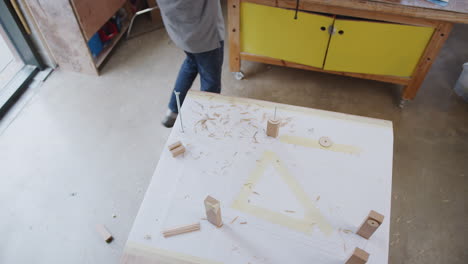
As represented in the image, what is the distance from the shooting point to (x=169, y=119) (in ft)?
7.17

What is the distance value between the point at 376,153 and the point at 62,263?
152cm

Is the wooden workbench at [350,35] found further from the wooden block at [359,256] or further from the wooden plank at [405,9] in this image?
the wooden block at [359,256]

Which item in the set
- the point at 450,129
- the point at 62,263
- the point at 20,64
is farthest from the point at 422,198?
the point at 20,64

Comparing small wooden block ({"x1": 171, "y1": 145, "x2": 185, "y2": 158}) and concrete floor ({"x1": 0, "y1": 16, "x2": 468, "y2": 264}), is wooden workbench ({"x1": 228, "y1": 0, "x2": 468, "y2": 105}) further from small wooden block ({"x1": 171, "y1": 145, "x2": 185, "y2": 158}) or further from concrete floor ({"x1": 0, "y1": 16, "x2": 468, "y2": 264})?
small wooden block ({"x1": 171, "y1": 145, "x2": 185, "y2": 158})

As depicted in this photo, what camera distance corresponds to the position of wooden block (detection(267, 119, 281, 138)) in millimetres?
1404

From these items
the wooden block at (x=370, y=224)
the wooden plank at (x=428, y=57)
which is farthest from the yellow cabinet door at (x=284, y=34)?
the wooden block at (x=370, y=224)

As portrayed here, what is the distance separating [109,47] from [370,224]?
2.28m

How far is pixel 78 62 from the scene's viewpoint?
2.49 m

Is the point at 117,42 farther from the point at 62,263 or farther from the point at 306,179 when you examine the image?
→ the point at 306,179

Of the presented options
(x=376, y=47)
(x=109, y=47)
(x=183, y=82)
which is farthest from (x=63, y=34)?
(x=376, y=47)

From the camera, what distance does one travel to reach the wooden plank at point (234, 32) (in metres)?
2.07

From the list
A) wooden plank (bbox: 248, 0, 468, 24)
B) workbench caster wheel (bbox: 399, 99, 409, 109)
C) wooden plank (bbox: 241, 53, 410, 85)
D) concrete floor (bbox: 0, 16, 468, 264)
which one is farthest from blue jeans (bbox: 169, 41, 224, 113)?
workbench caster wheel (bbox: 399, 99, 409, 109)

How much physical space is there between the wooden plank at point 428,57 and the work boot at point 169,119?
147 cm

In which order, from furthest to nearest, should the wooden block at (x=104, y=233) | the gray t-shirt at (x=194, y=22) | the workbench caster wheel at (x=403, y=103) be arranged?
the workbench caster wheel at (x=403, y=103) < the wooden block at (x=104, y=233) < the gray t-shirt at (x=194, y=22)
